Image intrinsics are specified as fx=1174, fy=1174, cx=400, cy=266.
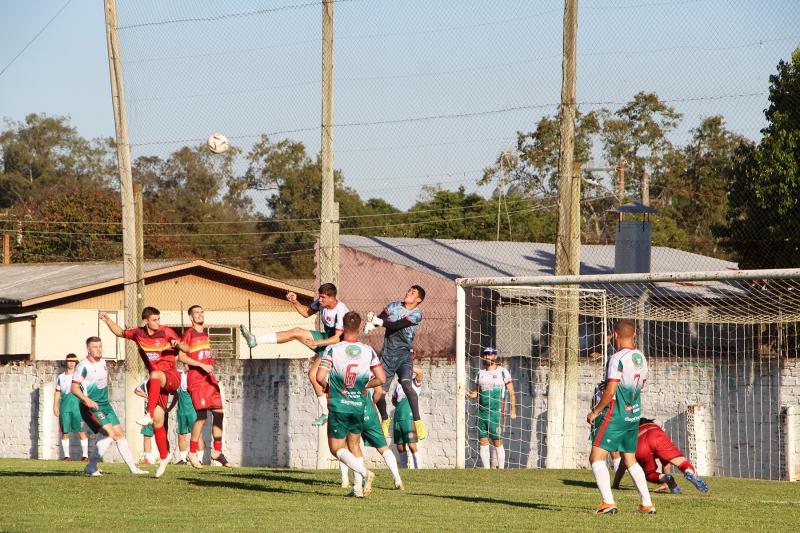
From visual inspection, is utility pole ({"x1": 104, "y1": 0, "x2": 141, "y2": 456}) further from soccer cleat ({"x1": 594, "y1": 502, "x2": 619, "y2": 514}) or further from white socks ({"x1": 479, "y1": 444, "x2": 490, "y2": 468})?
soccer cleat ({"x1": 594, "y1": 502, "x2": 619, "y2": 514})

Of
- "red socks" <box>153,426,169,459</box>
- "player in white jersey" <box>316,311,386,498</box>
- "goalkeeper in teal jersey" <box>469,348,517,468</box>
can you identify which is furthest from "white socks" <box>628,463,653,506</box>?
"goalkeeper in teal jersey" <box>469,348,517,468</box>

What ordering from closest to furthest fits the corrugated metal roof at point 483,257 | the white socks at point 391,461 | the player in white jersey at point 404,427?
the white socks at point 391,461, the player in white jersey at point 404,427, the corrugated metal roof at point 483,257

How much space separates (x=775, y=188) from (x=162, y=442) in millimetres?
18661

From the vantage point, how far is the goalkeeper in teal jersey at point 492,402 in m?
18.8

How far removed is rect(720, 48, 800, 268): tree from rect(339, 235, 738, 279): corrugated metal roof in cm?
351

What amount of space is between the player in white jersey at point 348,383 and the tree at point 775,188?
1775 centimetres

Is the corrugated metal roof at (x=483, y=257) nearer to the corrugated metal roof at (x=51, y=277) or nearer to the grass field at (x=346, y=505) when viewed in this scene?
the corrugated metal roof at (x=51, y=277)

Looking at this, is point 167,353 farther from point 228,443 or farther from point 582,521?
point 228,443

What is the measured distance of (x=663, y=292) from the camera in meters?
28.3

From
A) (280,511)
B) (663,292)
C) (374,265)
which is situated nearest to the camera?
(280,511)

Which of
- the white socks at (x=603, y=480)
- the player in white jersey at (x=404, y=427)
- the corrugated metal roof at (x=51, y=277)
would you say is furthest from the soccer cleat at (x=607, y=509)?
the corrugated metal roof at (x=51, y=277)

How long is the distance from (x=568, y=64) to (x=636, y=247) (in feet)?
35.0

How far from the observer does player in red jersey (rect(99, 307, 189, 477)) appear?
14031 millimetres

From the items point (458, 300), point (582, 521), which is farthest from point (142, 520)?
point (458, 300)
